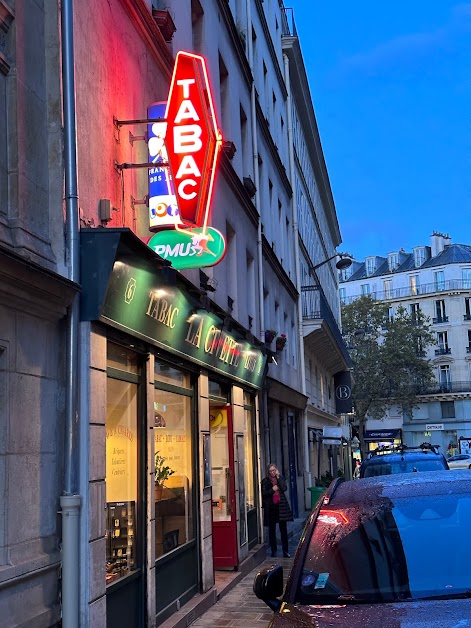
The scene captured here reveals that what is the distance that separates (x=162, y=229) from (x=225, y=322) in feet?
11.4

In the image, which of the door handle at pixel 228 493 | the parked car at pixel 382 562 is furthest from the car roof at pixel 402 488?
the door handle at pixel 228 493

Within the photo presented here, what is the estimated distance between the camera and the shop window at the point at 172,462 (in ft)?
29.0

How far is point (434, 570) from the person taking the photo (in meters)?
3.78

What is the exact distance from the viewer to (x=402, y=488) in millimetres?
4410

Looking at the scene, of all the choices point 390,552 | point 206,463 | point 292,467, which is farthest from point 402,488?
point 292,467

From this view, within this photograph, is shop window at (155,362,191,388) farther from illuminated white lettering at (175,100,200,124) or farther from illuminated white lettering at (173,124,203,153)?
illuminated white lettering at (175,100,200,124)

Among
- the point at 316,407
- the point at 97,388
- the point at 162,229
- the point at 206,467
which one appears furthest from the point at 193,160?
the point at 316,407

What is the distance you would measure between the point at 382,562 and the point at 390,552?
0.07 metres

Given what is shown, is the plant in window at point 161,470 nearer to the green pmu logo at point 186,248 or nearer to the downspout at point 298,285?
the green pmu logo at point 186,248

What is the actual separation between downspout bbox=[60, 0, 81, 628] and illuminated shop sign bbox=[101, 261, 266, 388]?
43cm

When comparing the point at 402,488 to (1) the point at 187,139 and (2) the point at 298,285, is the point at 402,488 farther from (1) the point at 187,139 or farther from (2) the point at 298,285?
(2) the point at 298,285

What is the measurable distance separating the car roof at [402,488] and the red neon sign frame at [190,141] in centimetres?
419

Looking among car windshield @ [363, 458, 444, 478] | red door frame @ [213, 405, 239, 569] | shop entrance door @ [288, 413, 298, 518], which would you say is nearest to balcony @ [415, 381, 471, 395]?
shop entrance door @ [288, 413, 298, 518]

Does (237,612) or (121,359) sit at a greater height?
(121,359)
